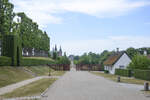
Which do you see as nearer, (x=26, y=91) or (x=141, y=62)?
(x=26, y=91)

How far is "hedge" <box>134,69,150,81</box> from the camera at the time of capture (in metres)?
28.8

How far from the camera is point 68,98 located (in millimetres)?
13156

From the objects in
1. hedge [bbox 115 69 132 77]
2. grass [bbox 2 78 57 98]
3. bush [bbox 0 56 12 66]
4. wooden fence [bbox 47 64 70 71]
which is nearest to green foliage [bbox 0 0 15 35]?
bush [bbox 0 56 12 66]

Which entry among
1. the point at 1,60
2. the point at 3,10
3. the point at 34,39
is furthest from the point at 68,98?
the point at 34,39

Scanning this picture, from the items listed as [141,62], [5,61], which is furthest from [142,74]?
[5,61]

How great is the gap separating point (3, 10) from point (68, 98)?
21.0 meters

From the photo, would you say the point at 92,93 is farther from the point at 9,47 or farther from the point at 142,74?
the point at 9,47

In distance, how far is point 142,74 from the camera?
30484 millimetres

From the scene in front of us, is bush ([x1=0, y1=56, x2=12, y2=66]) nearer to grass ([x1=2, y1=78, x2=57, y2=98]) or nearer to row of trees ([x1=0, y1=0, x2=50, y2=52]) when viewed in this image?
row of trees ([x1=0, y1=0, x2=50, y2=52])

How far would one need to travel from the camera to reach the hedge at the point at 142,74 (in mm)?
28823

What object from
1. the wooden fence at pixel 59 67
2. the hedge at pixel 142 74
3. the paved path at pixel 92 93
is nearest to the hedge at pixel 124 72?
the hedge at pixel 142 74

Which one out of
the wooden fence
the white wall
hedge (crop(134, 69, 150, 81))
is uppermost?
the white wall

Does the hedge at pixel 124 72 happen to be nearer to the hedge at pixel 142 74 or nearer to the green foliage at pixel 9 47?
the hedge at pixel 142 74

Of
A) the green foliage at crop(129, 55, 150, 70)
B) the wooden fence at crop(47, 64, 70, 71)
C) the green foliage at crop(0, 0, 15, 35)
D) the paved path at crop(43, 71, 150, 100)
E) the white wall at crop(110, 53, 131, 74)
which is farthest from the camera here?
the wooden fence at crop(47, 64, 70, 71)
